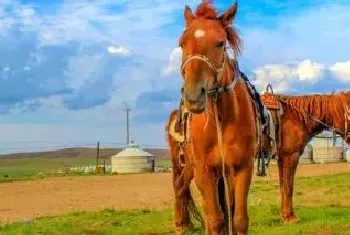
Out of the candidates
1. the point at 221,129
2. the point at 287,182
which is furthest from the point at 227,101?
the point at 287,182

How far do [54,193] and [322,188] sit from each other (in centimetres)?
943

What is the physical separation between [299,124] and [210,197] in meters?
5.32

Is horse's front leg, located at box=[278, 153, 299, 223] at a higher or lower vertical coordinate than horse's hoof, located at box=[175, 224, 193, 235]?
higher

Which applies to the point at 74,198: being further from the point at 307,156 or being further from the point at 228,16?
the point at 307,156

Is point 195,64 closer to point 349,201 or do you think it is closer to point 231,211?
point 231,211

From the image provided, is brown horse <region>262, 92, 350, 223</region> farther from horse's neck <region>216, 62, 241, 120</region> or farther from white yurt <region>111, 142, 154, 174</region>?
white yurt <region>111, 142, 154, 174</region>

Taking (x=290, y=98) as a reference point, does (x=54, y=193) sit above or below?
below

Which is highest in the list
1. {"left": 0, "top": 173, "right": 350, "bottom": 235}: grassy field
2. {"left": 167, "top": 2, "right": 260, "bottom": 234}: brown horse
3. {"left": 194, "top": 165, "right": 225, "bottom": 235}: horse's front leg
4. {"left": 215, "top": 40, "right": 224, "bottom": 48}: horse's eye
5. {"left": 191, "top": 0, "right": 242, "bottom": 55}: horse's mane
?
{"left": 191, "top": 0, "right": 242, "bottom": 55}: horse's mane

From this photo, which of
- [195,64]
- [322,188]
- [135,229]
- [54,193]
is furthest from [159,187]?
[195,64]

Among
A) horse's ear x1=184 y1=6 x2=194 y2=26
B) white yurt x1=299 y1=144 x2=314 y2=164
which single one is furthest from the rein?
white yurt x1=299 y1=144 x2=314 y2=164

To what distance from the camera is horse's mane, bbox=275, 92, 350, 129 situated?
39.1 feet

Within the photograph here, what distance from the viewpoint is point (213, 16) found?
642cm

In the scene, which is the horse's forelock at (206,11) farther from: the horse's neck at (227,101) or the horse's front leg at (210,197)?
the horse's front leg at (210,197)

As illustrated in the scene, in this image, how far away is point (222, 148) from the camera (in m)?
6.59
